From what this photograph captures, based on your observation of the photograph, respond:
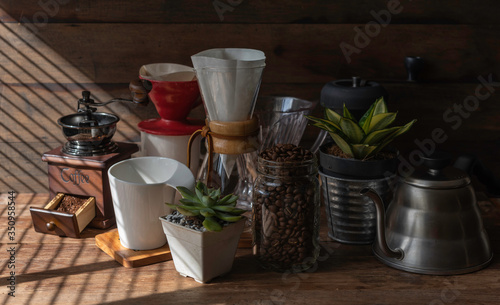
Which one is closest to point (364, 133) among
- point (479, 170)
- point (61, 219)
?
point (479, 170)

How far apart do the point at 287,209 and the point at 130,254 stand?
0.27 m

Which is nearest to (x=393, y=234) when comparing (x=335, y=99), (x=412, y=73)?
(x=335, y=99)

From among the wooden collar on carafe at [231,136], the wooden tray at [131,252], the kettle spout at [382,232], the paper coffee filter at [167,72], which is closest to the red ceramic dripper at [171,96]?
the paper coffee filter at [167,72]

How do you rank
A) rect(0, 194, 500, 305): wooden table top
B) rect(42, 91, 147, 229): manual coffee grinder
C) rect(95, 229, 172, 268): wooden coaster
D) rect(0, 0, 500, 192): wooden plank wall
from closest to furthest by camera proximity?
rect(0, 194, 500, 305): wooden table top < rect(95, 229, 172, 268): wooden coaster < rect(42, 91, 147, 229): manual coffee grinder < rect(0, 0, 500, 192): wooden plank wall

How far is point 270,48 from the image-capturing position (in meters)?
1.20

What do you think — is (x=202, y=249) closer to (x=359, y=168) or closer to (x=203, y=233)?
(x=203, y=233)

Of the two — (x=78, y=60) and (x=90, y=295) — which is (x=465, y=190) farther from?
(x=78, y=60)

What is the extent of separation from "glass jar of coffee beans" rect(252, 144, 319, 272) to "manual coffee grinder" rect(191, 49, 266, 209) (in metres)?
0.09

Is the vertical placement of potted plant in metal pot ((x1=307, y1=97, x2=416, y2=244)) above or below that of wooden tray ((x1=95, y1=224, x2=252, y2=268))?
above

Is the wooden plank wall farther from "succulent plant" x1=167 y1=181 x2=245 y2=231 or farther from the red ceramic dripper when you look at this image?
"succulent plant" x1=167 y1=181 x2=245 y2=231

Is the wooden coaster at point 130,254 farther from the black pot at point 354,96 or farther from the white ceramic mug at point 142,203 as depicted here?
the black pot at point 354,96

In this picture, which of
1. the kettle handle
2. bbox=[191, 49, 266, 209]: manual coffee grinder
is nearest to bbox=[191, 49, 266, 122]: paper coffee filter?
bbox=[191, 49, 266, 209]: manual coffee grinder

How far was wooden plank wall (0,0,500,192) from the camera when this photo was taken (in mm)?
1180

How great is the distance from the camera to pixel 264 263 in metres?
0.90
